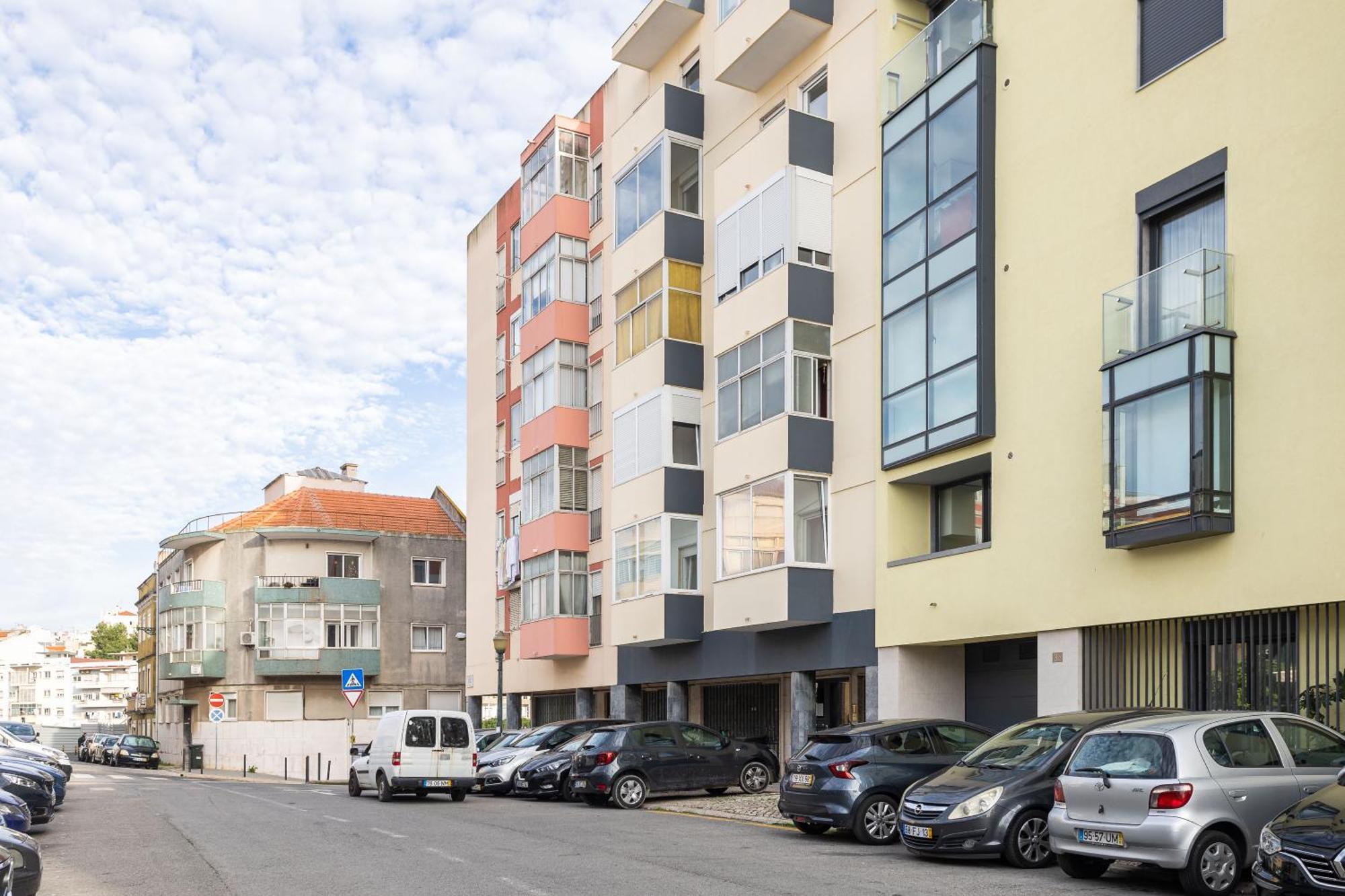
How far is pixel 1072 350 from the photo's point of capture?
66.2 ft

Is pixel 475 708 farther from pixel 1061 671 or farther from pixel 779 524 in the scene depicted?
pixel 1061 671

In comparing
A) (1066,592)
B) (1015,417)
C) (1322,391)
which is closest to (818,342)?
(1015,417)

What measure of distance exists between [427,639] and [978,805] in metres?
45.4

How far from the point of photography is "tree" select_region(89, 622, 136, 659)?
150250 millimetres

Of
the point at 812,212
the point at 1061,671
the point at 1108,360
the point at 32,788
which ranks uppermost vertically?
the point at 812,212

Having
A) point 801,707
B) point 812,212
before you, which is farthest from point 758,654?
point 812,212

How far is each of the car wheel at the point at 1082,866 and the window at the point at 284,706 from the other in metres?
45.0

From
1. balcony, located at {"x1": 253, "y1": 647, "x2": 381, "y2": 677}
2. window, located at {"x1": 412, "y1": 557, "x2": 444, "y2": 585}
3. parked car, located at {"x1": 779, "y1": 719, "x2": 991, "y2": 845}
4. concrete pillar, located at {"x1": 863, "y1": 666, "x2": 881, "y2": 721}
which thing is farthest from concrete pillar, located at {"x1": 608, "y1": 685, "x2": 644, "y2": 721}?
window, located at {"x1": 412, "y1": 557, "x2": 444, "y2": 585}

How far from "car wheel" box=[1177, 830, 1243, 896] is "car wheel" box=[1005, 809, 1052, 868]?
7.59 ft

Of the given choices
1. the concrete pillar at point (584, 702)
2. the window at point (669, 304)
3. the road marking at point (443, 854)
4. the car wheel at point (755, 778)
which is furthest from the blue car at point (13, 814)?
the concrete pillar at point (584, 702)

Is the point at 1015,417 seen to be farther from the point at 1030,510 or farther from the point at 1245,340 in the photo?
the point at 1245,340

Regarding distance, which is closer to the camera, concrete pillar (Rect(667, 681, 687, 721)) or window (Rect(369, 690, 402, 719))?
concrete pillar (Rect(667, 681, 687, 721))

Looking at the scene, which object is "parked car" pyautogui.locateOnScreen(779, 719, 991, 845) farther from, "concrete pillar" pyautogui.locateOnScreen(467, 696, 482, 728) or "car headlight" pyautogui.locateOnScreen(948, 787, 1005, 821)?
"concrete pillar" pyautogui.locateOnScreen(467, 696, 482, 728)

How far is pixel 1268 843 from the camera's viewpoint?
1030cm
